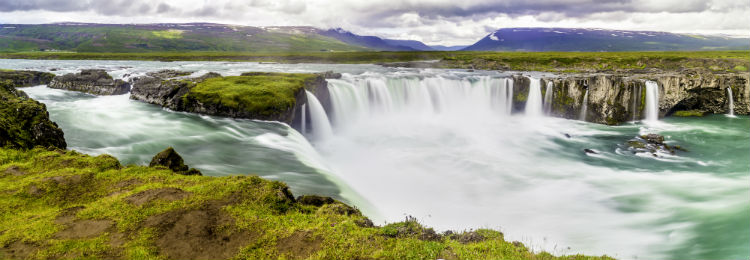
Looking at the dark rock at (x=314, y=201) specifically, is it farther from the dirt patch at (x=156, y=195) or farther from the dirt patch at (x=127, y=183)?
the dirt patch at (x=127, y=183)

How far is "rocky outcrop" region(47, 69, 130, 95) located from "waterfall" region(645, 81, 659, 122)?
65290 millimetres

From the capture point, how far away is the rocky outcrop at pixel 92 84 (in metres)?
40.2

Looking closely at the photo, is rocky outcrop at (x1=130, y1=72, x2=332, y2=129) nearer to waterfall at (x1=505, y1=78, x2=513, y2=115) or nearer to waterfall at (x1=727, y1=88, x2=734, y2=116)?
waterfall at (x1=505, y1=78, x2=513, y2=115)

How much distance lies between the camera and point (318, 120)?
35375mm

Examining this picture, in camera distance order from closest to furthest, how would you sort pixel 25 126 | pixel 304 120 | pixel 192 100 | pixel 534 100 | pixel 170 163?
1. pixel 170 163
2. pixel 25 126
3. pixel 192 100
4. pixel 304 120
5. pixel 534 100

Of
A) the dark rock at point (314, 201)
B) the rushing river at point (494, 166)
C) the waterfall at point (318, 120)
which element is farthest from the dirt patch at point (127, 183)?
the waterfall at point (318, 120)

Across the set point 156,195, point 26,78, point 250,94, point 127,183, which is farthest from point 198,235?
point 26,78

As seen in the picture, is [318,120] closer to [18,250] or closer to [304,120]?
[304,120]

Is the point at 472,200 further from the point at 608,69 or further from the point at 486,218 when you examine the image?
the point at 608,69

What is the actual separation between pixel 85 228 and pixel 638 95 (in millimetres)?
54798

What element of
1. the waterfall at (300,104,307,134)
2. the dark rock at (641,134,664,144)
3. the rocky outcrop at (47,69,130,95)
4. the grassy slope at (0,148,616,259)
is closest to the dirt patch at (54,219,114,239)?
the grassy slope at (0,148,616,259)

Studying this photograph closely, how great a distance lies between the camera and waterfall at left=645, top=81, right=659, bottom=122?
1745 inches

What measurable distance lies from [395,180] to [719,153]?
29.5m

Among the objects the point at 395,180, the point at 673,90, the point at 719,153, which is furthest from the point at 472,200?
the point at 673,90
